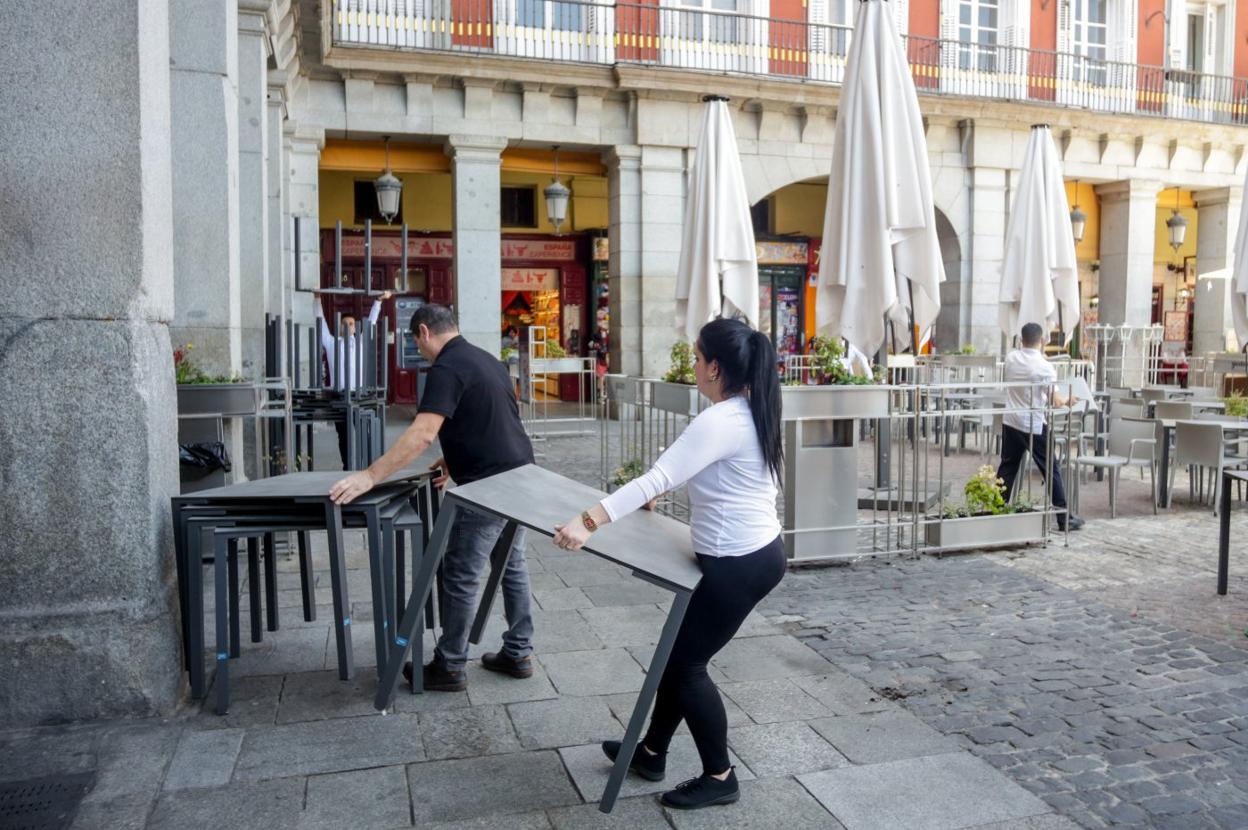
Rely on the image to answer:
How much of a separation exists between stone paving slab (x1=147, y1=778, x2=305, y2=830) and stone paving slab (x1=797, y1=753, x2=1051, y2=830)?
1886 mm

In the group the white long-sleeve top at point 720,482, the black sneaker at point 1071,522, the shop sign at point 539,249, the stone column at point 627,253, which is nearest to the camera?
the white long-sleeve top at point 720,482

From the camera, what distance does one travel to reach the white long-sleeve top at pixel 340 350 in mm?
8633

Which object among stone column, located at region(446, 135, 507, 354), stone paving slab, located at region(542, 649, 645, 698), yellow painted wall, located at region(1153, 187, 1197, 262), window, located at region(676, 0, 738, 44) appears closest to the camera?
stone paving slab, located at region(542, 649, 645, 698)

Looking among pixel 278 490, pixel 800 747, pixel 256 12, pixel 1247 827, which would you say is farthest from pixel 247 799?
pixel 256 12

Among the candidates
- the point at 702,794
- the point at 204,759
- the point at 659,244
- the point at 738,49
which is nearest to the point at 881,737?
the point at 702,794

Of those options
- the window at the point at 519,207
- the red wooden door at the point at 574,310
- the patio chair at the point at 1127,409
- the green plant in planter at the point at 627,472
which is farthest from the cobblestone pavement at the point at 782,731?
the window at the point at 519,207

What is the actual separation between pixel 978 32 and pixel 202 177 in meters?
18.4

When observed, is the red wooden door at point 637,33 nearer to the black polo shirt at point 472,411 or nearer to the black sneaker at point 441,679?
the black polo shirt at point 472,411

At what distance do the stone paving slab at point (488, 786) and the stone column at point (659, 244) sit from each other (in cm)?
1480

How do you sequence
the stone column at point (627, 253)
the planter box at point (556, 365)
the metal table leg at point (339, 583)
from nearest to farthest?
the metal table leg at point (339, 583) < the planter box at point (556, 365) < the stone column at point (627, 253)

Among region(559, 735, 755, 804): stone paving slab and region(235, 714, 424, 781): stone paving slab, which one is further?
region(235, 714, 424, 781): stone paving slab

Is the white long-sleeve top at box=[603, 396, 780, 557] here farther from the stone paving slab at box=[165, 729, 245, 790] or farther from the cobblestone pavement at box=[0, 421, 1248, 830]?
the stone paving slab at box=[165, 729, 245, 790]

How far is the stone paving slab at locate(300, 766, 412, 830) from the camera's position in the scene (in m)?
3.61

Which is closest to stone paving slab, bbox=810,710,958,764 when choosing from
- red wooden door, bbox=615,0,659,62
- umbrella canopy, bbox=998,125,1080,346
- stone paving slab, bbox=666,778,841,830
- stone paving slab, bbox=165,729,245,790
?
stone paving slab, bbox=666,778,841,830
